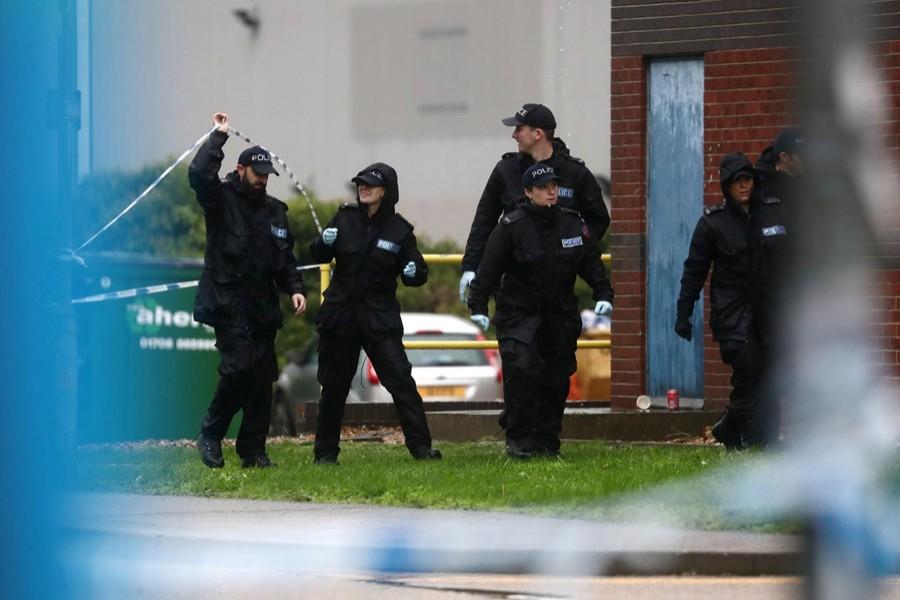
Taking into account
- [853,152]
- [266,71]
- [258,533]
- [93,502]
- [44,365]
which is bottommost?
[258,533]

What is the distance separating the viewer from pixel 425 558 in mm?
3805

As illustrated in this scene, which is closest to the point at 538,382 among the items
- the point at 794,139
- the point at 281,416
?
the point at 794,139

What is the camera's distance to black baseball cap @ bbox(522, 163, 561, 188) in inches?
279

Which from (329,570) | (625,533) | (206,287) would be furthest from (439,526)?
(206,287)

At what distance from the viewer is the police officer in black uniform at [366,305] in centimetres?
738

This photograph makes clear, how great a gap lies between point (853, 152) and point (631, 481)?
4731mm

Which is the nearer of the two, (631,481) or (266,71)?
(266,71)

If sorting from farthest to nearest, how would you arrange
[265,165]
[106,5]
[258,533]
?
[265,165] → [258,533] → [106,5]

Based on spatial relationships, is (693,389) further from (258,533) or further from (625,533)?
(625,533)


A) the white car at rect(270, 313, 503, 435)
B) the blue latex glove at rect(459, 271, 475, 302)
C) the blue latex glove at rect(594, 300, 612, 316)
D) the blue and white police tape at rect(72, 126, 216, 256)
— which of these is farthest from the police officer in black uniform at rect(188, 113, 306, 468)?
the blue and white police tape at rect(72, 126, 216, 256)

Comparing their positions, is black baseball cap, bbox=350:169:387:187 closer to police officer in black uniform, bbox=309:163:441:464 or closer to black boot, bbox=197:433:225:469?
police officer in black uniform, bbox=309:163:441:464

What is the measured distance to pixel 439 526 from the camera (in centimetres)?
430

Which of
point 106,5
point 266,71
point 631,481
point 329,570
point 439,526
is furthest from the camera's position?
point 631,481

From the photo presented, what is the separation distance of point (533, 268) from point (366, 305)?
829 millimetres
